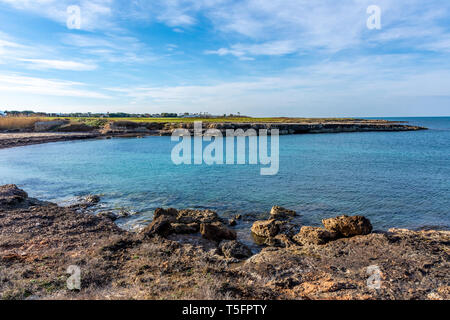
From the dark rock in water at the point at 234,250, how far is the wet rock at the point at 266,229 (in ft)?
6.63

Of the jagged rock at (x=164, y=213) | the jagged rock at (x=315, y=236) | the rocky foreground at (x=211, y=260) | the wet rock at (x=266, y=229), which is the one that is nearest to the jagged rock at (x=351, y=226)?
the rocky foreground at (x=211, y=260)

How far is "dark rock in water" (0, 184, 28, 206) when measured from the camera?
16609 mm

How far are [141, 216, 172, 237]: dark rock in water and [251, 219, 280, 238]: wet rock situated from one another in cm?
423

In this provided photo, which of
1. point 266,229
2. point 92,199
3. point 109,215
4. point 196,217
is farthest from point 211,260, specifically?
point 92,199

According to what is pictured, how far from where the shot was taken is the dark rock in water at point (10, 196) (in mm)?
16609

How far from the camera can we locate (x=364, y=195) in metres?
20.2

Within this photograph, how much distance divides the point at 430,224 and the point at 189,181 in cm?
1798

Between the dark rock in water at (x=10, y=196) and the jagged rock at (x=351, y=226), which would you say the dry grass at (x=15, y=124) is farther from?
the jagged rock at (x=351, y=226)

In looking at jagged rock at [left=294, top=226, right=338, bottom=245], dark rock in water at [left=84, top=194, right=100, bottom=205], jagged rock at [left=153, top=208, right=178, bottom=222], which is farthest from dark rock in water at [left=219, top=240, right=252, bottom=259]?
dark rock in water at [left=84, top=194, right=100, bottom=205]

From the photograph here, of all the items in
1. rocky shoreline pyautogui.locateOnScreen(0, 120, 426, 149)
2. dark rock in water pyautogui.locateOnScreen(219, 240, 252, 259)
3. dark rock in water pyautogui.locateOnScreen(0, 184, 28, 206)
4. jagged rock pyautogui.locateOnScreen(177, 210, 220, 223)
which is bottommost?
dark rock in water pyautogui.locateOnScreen(219, 240, 252, 259)

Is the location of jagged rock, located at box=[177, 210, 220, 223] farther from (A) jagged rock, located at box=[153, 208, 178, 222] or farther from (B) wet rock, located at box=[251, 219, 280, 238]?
(B) wet rock, located at box=[251, 219, 280, 238]

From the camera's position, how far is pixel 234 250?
11062 millimetres

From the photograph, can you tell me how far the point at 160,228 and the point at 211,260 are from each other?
3.49 m
